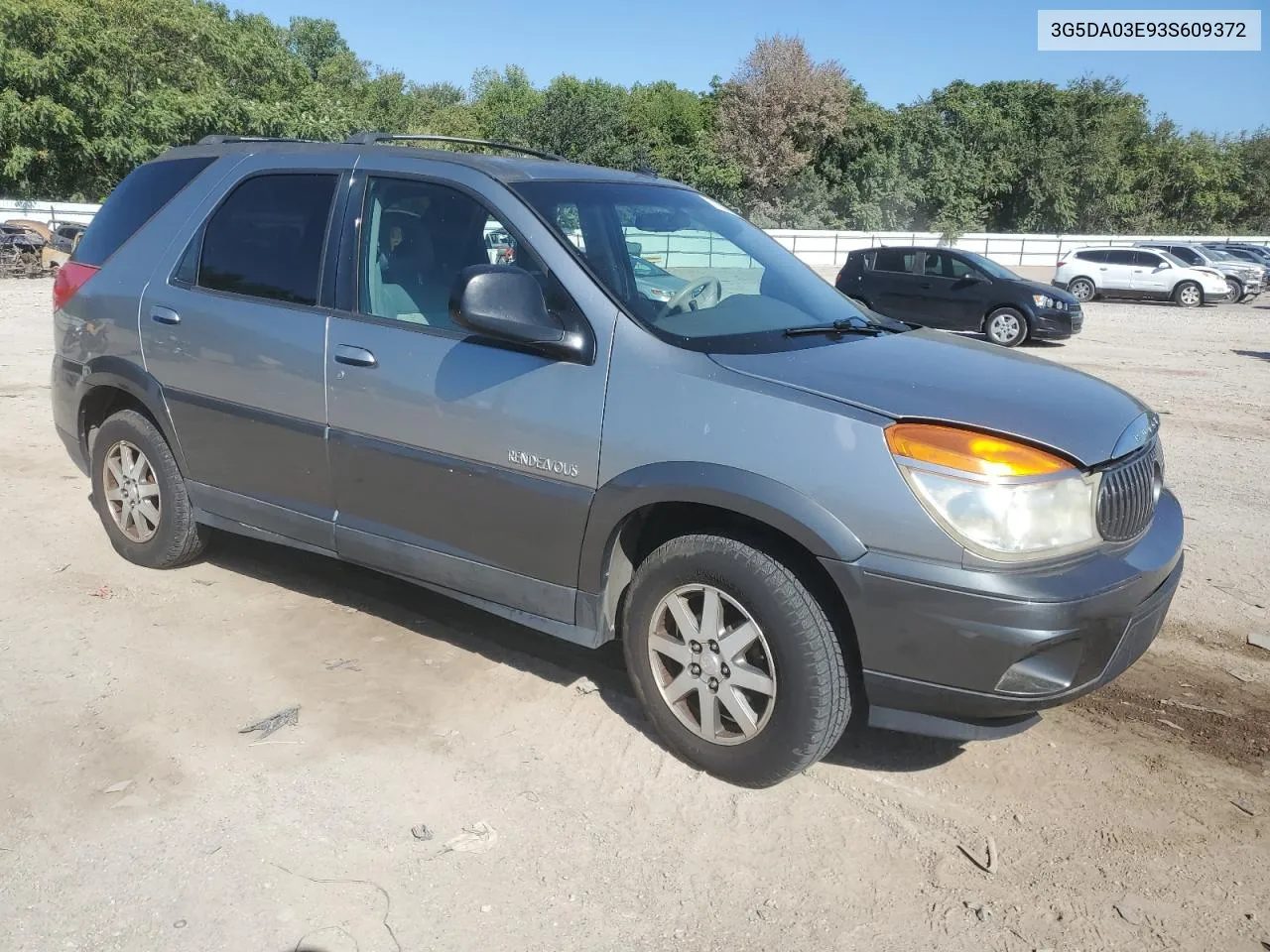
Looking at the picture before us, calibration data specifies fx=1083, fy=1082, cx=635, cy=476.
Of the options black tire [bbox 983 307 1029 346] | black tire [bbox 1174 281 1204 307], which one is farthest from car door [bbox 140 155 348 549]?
black tire [bbox 1174 281 1204 307]

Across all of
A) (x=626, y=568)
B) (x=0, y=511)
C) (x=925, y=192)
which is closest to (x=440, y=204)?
(x=626, y=568)

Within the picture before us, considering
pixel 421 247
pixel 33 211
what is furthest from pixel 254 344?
pixel 33 211

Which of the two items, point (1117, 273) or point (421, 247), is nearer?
point (421, 247)

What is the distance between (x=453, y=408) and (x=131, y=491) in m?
2.27

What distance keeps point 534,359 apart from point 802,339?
90 cm

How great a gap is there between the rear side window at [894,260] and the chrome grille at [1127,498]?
15805 millimetres

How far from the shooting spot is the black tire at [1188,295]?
27.5 metres

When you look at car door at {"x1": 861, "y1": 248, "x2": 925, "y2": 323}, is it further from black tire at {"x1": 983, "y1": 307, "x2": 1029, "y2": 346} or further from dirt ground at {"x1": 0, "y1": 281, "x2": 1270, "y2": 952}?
dirt ground at {"x1": 0, "y1": 281, "x2": 1270, "y2": 952}

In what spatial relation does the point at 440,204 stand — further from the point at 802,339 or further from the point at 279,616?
the point at 279,616

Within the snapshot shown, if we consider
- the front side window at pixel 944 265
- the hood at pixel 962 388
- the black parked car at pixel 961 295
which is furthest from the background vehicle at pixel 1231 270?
the hood at pixel 962 388

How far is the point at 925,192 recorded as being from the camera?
57.8 metres

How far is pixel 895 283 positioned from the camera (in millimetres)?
18609

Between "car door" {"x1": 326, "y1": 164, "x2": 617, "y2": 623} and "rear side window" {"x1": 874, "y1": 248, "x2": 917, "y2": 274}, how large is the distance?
1572cm

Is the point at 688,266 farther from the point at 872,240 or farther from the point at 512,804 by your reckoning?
the point at 872,240
